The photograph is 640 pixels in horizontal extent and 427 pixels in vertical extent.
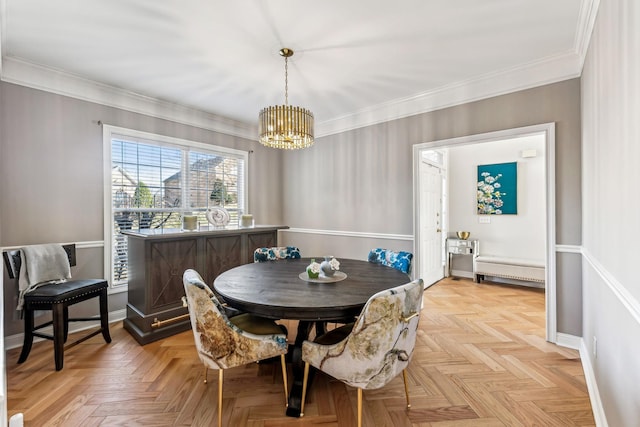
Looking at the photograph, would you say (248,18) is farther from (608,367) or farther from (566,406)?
(566,406)

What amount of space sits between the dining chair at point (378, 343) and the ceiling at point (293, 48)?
195cm

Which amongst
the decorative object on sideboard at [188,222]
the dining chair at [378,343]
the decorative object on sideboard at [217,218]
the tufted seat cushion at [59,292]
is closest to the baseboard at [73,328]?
the tufted seat cushion at [59,292]

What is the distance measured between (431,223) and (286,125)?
3170 millimetres

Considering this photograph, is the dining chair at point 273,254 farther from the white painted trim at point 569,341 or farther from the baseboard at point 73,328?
the white painted trim at point 569,341

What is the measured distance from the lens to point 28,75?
2752 mm

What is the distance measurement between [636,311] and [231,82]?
3.51 metres

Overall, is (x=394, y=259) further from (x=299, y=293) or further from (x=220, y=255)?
(x=220, y=255)

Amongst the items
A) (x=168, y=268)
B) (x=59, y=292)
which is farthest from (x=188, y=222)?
(x=59, y=292)

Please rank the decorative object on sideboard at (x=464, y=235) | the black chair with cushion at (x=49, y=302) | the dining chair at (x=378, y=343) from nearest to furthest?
the dining chair at (x=378, y=343)
the black chair with cushion at (x=49, y=302)
the decorative object on sideboard at (x=464, y=235)

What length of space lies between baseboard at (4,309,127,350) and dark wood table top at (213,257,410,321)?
79.1 inches

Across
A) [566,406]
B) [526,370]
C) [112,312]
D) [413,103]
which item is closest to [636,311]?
[566,406]

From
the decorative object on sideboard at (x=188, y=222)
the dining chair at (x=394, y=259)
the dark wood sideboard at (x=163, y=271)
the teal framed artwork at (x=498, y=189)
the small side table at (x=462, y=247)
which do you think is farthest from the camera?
the small side table at (x=462, y=247)

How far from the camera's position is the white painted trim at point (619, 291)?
1153 mm

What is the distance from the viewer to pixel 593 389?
1.94m
